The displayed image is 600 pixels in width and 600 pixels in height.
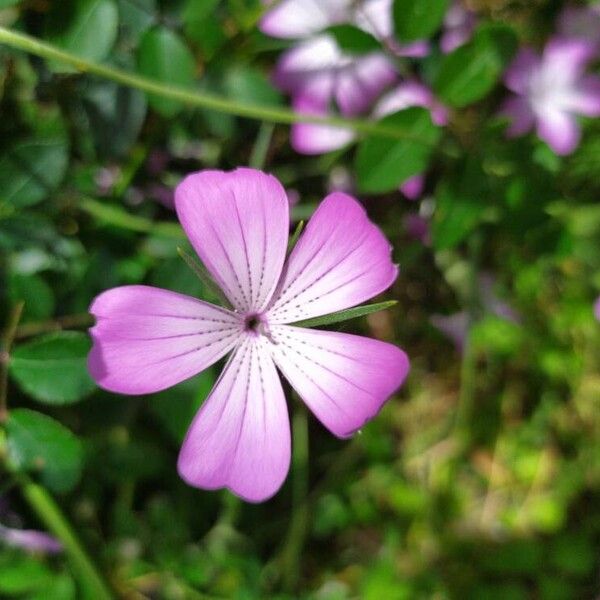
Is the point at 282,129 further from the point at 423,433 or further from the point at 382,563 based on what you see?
the point at 382,563

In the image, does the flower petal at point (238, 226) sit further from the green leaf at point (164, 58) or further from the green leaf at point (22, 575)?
the green leaf at point (22, 575)

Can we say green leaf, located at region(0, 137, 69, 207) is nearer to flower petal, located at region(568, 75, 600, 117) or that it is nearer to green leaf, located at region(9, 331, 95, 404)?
green leaf, located at region(9, 331, 95, 404)

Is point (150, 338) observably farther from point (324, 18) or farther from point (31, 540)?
point (324, 18)

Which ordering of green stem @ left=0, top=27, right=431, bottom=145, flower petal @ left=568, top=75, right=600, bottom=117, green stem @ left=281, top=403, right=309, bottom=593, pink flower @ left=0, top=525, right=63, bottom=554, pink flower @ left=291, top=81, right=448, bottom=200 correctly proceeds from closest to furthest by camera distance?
green stem @ left=0, top=27, right=431, bottom=145 < pink flower @ left=0, top=525, right=63, bottom=554 < pink flower @ left=291, top=81, right=448, bottom=200 < flower petal @ left=568, top=75, right=600, bottom=117 < green stem @ left=281, top=403, right=309, bottom=593

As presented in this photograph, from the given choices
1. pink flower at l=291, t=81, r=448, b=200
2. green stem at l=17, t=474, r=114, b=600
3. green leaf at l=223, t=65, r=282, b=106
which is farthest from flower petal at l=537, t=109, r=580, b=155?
green stem at l=17, t=474, r=114, b=600

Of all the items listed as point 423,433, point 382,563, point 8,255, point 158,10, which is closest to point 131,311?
point 8,255
